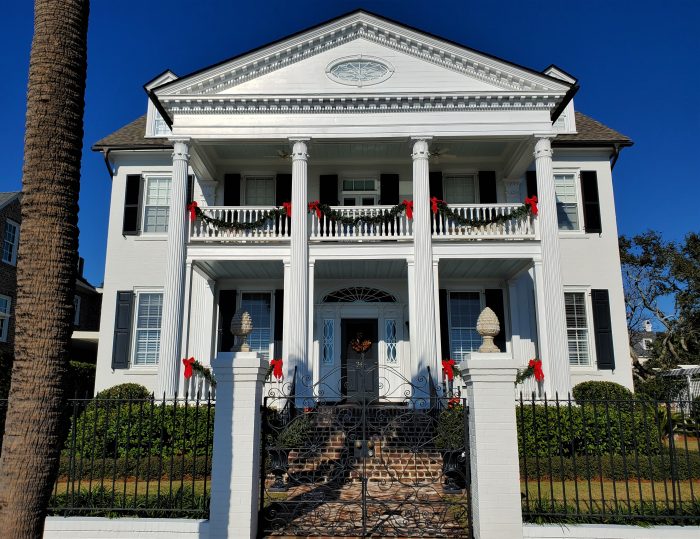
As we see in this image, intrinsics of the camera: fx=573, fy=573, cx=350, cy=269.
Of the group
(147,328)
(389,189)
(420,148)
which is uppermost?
(420,148)

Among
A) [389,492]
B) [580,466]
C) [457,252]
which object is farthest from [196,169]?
[580,466]

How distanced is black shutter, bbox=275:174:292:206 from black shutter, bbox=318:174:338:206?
0.91 meters

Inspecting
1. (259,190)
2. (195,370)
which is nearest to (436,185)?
(259,190)

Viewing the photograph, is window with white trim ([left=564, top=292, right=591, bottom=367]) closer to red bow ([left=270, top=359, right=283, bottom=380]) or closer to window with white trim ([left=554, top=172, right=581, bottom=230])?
window with white trim ([left=554, top=172, right=581, bottom=230])

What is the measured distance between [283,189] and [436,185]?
4596 mm

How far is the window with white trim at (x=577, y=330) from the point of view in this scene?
1662 cm

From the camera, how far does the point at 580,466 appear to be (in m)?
10.9

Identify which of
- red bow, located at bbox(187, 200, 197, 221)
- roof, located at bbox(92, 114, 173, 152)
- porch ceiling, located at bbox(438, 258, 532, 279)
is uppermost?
roof, located at bbox(92, 114, 173, 152)

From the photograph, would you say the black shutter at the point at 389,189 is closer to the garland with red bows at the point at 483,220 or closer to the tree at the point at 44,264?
the garland with red bows at the point at 483,220

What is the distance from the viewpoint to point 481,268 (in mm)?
16172

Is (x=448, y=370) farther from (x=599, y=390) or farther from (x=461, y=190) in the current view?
(x=461, y=190)

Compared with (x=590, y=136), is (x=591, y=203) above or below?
below

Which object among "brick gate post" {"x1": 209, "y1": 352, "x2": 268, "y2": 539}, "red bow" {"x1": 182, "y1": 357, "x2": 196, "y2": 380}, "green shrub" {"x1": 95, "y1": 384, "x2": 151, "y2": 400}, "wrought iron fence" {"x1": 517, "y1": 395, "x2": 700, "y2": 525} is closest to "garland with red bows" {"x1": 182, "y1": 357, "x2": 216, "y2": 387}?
"red bow" {"x1": 182, "y1": 357, "x2": 196, "y2": 380}

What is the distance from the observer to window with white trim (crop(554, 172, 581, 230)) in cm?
1744
